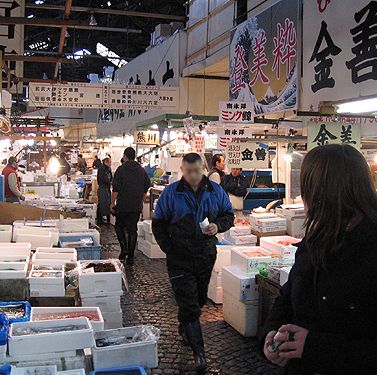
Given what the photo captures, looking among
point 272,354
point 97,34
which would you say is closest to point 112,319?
point 272,354

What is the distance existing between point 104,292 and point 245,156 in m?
5.06

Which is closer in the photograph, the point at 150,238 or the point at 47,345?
the point at 47,345

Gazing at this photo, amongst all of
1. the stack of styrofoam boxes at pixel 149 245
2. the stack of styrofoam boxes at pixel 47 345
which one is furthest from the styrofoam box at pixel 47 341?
the stack of styrofoam boxes at pixel 149 245

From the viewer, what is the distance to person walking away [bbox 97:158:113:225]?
15.5 metres

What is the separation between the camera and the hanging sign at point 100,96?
42.4 ft

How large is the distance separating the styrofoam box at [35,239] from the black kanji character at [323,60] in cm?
458

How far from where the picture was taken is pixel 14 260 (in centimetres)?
612

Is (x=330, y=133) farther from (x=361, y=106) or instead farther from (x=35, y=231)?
(x=35, y=231)

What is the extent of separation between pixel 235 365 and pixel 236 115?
14.8 feet

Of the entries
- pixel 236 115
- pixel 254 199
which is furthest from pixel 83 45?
pixel 236 115

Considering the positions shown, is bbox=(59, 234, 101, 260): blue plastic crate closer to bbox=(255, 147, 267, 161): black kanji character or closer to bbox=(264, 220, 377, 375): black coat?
bbox=(255, 147, 267, 161): black kanji character

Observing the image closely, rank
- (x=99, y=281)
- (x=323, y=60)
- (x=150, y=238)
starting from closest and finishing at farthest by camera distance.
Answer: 1. (x=99, y=281)
2. (x=323, y=60)
3. (x=150, y=238)

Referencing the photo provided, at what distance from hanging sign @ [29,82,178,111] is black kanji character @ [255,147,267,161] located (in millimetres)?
4807

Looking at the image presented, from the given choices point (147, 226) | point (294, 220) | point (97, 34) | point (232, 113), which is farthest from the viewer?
point (97, 34)
